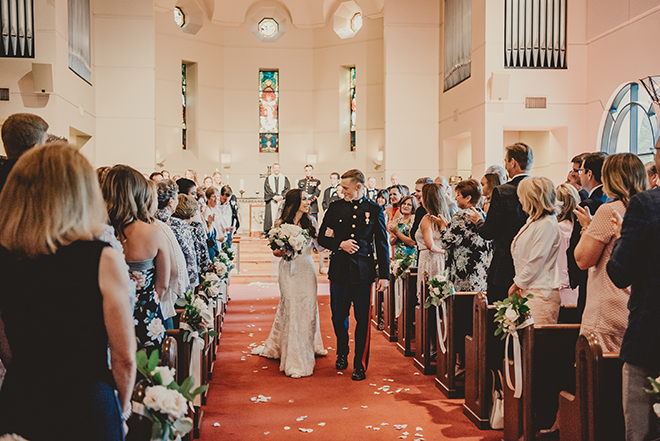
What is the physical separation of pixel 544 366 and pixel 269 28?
15.7 m

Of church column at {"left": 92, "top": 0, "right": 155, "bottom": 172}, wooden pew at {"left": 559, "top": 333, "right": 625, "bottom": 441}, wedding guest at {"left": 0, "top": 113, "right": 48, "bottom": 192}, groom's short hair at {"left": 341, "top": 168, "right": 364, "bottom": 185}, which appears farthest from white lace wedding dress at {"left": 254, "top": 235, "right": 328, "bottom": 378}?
church column at {"left": 92, "top": 0, "right": 155, "bottom": 172}

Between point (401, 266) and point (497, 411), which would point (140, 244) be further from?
point (401, 266)

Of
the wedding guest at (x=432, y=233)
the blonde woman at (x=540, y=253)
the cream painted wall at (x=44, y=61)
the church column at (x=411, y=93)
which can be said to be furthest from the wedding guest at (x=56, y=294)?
the church column at (x=411, y=93)

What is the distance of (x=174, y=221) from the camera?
4324 mm

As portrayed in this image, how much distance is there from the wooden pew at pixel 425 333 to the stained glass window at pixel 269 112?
12.7 metres

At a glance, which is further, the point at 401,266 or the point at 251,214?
the point at 251,214

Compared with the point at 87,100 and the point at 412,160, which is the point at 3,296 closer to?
the point at 87,100

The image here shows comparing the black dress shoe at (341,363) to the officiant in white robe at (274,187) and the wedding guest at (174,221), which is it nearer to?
the wedding guest at (174,221)

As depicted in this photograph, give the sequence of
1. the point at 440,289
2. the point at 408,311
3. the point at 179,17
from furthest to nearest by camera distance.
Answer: the point at 179,17 < the point at 408,311 < the point at 440,289

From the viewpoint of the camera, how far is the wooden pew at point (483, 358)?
3.69 metres

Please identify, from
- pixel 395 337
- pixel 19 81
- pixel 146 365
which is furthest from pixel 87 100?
pixel 146 365

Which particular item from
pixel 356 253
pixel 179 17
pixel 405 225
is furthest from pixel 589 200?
pixel 179 17

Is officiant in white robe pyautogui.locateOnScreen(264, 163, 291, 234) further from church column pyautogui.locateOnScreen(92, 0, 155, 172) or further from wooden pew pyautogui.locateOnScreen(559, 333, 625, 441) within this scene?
wooden pew pyautogui.locateOnScreen(559, 333, 625, 441)

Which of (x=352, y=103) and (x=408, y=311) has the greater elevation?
(x=352, y=103)
